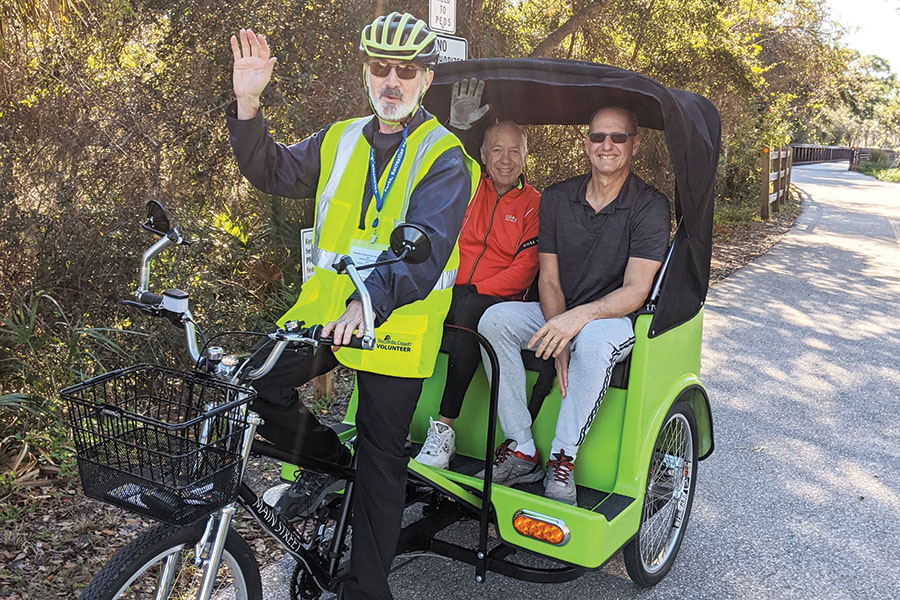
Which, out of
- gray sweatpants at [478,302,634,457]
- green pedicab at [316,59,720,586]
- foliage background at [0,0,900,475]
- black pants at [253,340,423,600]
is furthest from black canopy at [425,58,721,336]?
foliage background at [0,0,900,475]

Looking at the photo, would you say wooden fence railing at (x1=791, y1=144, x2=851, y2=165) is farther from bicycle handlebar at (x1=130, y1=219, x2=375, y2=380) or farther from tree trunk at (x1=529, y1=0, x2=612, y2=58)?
bicycle handlebar at (x1=130, y1=219, x2=375, y2=380)

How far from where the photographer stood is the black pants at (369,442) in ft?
8.75

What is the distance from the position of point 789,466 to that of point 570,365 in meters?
2.22

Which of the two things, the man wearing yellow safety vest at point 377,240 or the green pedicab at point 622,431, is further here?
the green pedicab at point 622,431

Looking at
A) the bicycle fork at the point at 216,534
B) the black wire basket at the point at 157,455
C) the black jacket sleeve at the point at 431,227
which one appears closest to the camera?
the black wire basket at the point at 157,455

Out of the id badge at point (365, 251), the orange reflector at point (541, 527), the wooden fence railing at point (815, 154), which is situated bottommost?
the wooden fence railing at point (815, 154)

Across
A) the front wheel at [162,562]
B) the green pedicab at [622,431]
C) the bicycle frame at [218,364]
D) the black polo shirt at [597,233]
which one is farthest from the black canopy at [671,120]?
the front wheel at [162,562]

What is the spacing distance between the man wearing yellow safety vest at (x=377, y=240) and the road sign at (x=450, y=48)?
2699mm

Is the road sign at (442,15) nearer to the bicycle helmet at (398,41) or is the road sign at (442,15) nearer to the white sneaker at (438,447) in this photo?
the bicycle helmet at (398,41)

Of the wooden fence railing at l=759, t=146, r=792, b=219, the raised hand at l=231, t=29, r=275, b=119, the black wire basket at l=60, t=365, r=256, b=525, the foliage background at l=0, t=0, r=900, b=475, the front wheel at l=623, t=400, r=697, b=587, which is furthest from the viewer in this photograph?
the wooden fence railing at l=759, t=146, r=792, b=219

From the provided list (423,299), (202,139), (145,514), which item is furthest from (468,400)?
(202,139)

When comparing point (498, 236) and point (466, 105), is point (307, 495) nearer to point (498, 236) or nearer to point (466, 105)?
point (498, 236)

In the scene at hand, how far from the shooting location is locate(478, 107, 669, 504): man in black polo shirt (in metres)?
3.18

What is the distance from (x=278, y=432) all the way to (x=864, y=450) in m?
3.86
